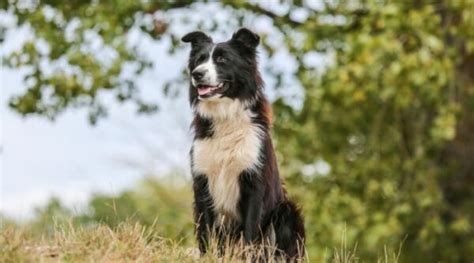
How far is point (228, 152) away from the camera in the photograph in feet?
30.6

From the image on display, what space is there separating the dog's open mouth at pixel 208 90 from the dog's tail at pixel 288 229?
1133 millimetres

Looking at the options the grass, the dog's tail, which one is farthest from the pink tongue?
the grass

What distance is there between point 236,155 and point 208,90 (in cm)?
62

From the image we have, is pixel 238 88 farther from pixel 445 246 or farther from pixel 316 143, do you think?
pixel 445 246

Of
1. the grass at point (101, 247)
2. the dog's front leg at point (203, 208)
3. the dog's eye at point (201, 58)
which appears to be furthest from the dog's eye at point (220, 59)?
the grass at point (101, 247)

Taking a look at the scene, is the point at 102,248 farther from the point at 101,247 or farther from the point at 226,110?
the point at 226,110

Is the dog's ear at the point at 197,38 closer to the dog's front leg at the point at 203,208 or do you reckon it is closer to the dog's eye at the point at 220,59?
the dog's eye at the point at 220,59

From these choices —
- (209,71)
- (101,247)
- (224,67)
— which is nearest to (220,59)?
(224,67)

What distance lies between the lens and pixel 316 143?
63.4 feet

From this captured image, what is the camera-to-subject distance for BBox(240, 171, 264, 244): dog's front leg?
9.15m

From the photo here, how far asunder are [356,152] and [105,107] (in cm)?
467

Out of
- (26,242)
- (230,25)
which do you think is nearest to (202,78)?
(26,242)

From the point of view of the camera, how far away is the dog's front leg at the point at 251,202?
9.15m

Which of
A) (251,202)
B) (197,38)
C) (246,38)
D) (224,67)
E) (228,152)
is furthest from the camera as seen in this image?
(197,38)
